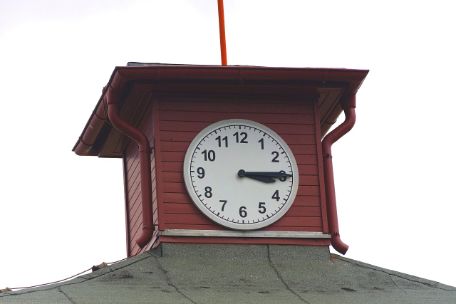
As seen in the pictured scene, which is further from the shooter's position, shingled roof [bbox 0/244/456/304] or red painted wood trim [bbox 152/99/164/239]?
red painted wood trim [bbox 152/99/164/239]

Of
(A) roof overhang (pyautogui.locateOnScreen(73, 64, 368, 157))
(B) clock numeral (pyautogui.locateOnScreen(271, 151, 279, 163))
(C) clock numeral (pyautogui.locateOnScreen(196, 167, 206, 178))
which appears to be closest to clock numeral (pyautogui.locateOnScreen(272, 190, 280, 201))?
(B) clock numeral (pyautogui.locateOnScreen(271, 151, 279, 163))

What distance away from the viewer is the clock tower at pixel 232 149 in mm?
29719

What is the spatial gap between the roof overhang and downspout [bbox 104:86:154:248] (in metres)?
0.17

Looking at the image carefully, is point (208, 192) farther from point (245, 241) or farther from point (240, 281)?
point (240, 281)

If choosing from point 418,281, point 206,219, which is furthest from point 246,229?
point 418,281

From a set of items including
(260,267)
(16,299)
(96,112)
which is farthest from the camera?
(96,112)

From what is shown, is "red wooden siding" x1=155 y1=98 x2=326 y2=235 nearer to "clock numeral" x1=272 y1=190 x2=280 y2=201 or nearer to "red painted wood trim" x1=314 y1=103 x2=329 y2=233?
"red painted wood trim" x1=314 y1=103 x2=329 y2=233

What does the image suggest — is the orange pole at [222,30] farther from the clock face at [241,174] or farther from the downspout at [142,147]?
the downspout at [142,147]

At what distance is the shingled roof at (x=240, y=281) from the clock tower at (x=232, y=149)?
0.85ft

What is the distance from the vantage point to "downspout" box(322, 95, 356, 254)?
98.5 ft

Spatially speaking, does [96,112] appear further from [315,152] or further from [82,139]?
[315,152]

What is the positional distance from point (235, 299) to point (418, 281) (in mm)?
3093

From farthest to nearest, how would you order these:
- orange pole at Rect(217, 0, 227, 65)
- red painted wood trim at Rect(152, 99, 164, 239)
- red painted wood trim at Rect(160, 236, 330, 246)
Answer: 1. orange pole at Rect(217, 0, 227, 65)
2. red painted wood trim at Rect(152, 99, 164, 239)
3. red painted wood trim at Rect(160, 236, 330, 246)

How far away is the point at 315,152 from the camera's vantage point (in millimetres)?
30562
